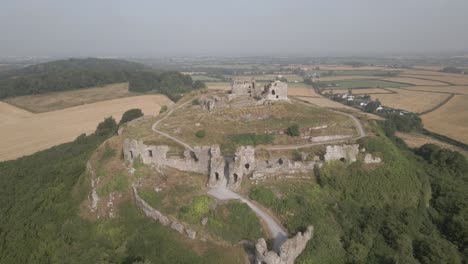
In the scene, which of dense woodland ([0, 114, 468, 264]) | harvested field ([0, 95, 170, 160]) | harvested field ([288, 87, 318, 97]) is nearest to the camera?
dense woodland ([0, 114, 468, 264])

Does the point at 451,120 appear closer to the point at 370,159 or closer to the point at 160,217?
the point at 370,159

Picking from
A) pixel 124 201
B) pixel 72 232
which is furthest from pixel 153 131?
pixel 72 232

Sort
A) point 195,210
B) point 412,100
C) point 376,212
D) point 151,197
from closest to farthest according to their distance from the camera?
point 195,210 < point 151,197 < point 376,212 < point 412,100

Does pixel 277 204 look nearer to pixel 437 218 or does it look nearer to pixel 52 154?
pixel 437 218

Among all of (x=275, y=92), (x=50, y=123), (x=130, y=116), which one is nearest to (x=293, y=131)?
(x=275, y=92)

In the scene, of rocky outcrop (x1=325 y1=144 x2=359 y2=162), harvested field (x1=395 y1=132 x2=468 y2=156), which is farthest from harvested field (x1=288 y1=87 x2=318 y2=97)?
rocky outcrop (x1=325 y1=144 x2=359 y2=162)

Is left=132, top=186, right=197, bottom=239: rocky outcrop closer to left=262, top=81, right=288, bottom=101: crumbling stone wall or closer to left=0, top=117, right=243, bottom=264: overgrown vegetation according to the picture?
left=0, top=117, right=243, bottom=264: overgrown vegetation
